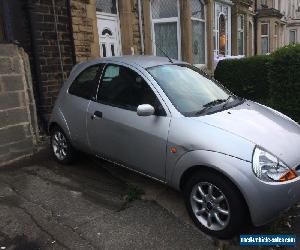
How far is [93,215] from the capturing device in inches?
169

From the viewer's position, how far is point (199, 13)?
14125 millimetres

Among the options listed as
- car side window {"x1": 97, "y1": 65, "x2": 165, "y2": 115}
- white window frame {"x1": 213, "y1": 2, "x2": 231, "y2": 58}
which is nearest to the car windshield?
car side window {"x1": 97, "y1": 65, "x2": 165, "y2": 115}

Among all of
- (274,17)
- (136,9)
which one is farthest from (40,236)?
(274,17)

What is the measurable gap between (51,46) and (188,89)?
4.55 metres

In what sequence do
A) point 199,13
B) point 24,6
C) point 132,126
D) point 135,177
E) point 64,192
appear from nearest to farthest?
point 132,126, point 64,192, point 135,177, point 24,6, point 199,13

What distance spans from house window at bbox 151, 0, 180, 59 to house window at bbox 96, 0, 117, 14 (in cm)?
205

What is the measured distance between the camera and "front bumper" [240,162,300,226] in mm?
3391

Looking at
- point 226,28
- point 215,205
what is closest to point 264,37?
point 226,28

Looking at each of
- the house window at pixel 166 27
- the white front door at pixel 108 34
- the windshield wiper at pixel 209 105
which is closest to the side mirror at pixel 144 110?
the windshield wiper at pixel 209 105

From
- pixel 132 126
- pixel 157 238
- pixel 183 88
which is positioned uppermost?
pixel 183 88

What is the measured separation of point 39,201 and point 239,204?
2553 millimetres

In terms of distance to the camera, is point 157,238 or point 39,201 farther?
point 39,201

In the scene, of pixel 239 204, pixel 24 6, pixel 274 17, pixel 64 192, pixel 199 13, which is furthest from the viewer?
pixel 274 17

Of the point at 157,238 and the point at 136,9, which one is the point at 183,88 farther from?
the point at 136,9
